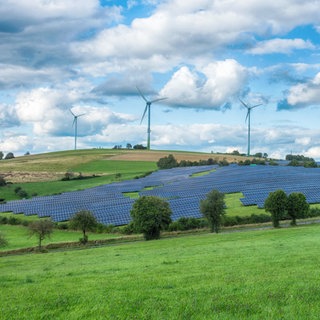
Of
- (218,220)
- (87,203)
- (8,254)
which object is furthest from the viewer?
(87,203)

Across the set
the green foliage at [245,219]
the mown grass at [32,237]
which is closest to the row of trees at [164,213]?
the mown grass at [32,237]

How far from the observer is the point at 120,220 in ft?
254

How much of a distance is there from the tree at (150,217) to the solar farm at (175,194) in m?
10.6

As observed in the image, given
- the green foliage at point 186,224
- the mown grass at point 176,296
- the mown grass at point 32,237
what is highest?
the mown grass at point 176,296

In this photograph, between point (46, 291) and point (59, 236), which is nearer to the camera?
point (46, 291)

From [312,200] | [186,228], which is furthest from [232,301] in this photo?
[312,200]

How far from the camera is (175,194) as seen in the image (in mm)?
99812

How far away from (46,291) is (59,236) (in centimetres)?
5934

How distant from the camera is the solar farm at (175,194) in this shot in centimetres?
8394

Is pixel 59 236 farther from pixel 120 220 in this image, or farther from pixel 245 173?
pixel 245 173

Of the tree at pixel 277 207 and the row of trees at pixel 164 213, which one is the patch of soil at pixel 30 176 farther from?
the tree at pixel 277 207

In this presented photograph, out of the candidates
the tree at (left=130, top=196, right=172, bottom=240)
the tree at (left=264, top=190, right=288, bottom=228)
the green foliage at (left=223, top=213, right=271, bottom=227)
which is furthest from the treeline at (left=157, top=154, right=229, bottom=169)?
the tree at (left=130, top=196, right=172, bottom=240)

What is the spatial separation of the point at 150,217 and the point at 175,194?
3744 cm

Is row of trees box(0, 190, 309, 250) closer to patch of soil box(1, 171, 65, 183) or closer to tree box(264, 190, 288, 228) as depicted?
tree box(264, 190, 288, 228)
